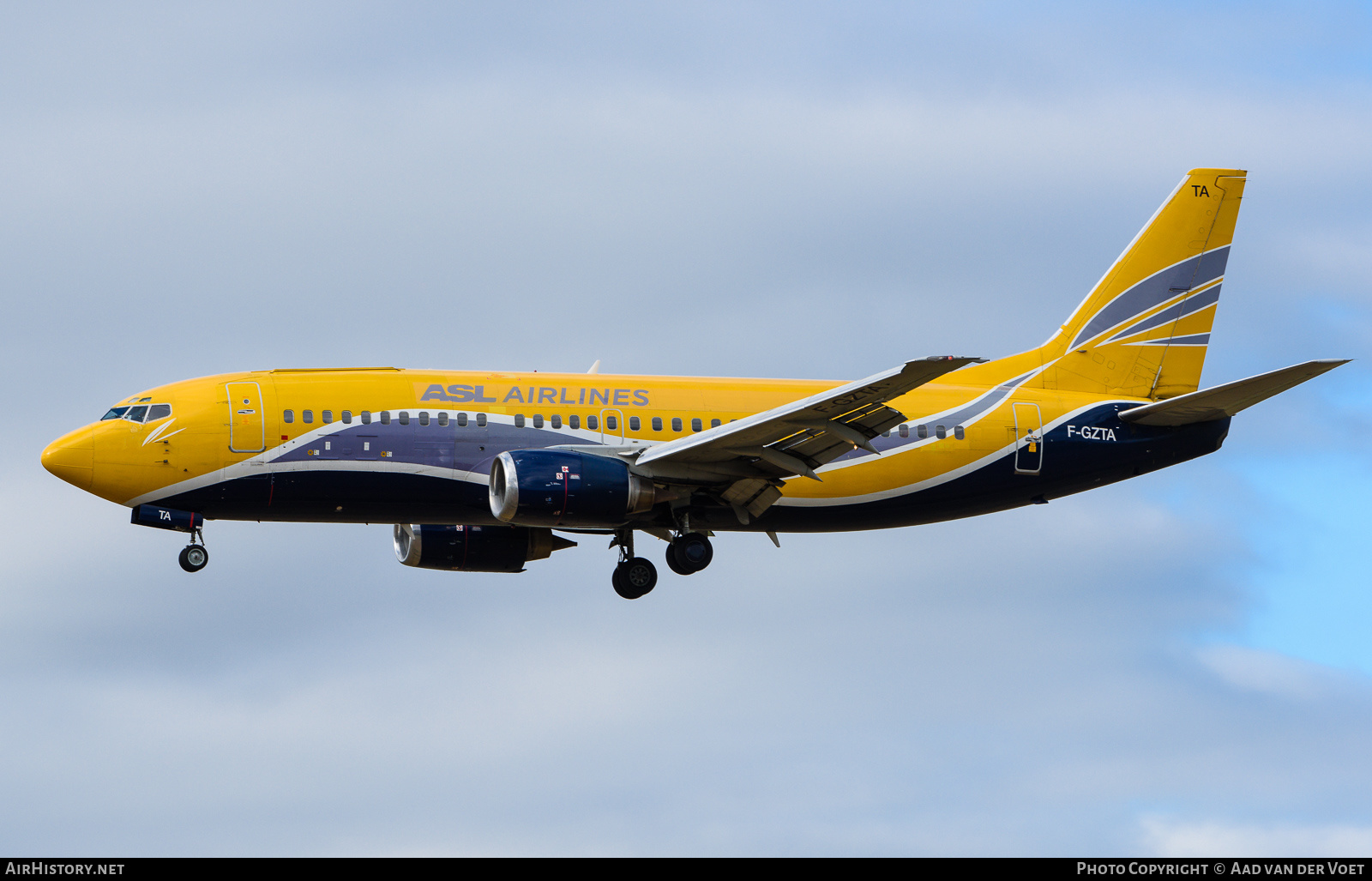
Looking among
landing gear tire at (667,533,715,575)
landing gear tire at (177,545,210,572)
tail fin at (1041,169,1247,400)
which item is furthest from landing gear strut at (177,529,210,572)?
tail fin at (1041,169,1247,400)

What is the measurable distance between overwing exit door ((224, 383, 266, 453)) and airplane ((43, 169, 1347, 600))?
0.06 meters

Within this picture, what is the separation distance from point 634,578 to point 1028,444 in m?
10.7

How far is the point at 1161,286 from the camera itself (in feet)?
181

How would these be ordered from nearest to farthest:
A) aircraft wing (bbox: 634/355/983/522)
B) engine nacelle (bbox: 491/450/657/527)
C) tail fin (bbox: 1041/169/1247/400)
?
aircraft wing (bbox: 634/355/983/522)
engine nacelle (bbox: 491/450/657/527)
tail fin (bbox: 1041/169/1247/400)

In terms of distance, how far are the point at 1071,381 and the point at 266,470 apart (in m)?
21.5

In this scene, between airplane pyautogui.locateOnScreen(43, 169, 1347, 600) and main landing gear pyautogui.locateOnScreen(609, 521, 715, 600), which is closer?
airplane pyautogui.locateOnScreen(43, 169, 1347, 600)

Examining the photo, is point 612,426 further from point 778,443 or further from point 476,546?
point 476,546

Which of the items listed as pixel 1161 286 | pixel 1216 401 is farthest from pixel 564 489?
pixel 1161 286

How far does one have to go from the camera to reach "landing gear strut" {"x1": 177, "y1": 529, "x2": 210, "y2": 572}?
4709 cm

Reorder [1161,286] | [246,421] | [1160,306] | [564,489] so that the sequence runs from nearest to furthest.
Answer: [564,489] → [246,421] → [1160,306] → [1161,286]

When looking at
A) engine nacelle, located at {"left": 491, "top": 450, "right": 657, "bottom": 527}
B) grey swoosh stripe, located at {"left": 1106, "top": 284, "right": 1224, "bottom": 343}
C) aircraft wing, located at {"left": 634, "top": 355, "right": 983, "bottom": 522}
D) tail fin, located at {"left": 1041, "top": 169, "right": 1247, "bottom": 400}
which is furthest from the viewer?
grey swoosh stripe, located at {"left": 1106, "top": 284, "right": 1224, "bottom": 343}

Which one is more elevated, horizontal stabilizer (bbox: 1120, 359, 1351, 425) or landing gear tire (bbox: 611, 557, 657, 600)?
horizontal stabilizer (bbox: 1120, 359, 1351, 425)

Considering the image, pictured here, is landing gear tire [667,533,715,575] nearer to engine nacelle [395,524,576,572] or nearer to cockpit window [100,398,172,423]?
engine nacelle [395,524,576,572]
